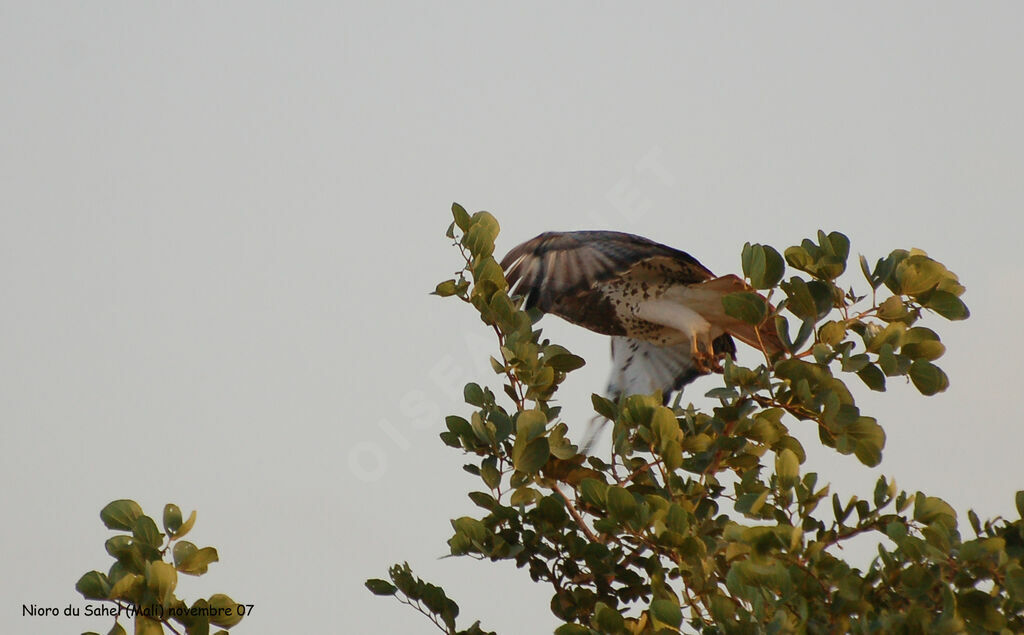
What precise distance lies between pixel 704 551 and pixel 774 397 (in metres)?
0.48

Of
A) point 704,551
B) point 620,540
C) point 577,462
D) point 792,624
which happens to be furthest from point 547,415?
point 792,624

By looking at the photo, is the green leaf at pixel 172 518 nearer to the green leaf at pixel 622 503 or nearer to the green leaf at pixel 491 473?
the green leaf at pixel 491 473

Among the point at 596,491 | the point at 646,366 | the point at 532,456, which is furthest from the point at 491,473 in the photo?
the point at 646,366

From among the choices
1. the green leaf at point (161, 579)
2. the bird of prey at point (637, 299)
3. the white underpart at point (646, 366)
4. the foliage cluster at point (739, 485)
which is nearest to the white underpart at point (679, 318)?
the bird of prey at point (637, 299)

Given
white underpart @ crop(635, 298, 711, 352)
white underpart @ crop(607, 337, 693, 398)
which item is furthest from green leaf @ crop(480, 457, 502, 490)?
white underpart @ crop(607, 337, 693, 398)

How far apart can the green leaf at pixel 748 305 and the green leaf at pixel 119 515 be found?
1.49 metres

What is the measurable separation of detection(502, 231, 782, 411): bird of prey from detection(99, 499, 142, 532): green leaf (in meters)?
1.52

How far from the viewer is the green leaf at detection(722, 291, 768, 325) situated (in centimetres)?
274

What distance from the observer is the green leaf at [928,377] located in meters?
2.71

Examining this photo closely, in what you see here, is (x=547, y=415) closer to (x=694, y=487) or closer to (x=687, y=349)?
(x=694, y=487)

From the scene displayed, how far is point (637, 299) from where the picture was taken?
439cm

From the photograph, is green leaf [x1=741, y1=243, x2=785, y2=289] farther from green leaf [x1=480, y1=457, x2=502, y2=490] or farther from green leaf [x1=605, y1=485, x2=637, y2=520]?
green leaf [x1=480, y1=457, x2=502, y2=490]

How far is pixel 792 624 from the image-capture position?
2326 mm

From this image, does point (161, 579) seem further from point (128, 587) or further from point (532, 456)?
point (532, 456)
